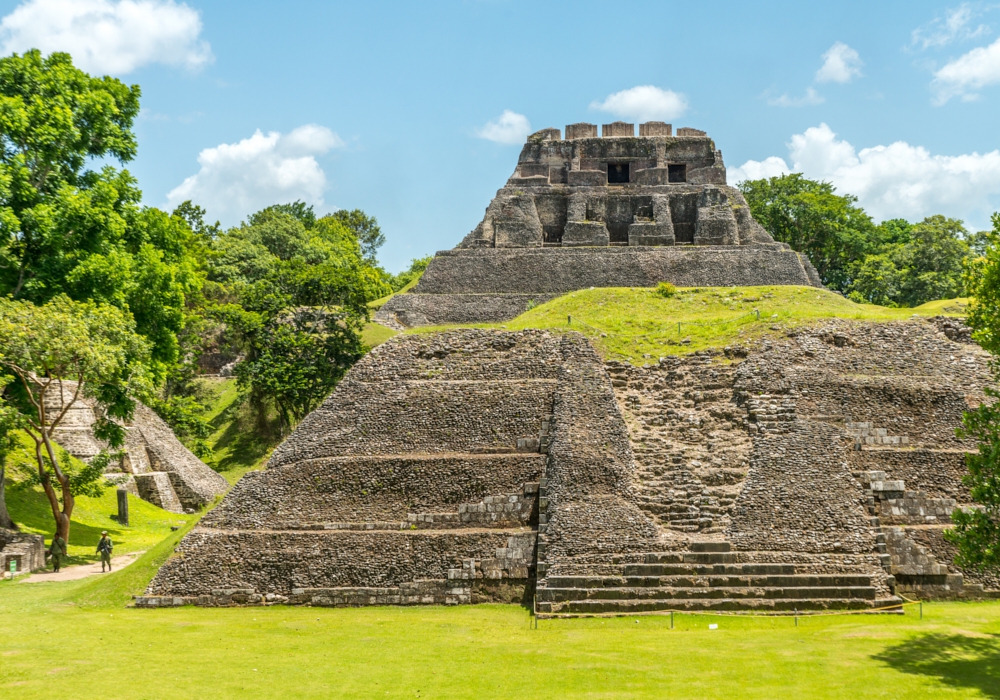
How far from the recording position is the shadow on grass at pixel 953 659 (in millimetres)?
13125

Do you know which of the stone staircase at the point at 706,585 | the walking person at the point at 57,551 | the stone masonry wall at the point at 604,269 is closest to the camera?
the stone staircase at the point at 706,585

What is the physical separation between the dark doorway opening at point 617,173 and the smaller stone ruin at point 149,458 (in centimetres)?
2421

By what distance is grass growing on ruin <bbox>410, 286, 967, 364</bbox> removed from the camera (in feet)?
85.1

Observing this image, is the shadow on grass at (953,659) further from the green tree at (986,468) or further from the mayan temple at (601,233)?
the mayan temple at (601,233)

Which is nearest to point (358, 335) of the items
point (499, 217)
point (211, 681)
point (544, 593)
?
point (499, 217)

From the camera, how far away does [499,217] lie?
131 ft

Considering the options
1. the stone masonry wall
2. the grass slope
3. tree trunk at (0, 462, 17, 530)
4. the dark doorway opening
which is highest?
the dark doorway opening

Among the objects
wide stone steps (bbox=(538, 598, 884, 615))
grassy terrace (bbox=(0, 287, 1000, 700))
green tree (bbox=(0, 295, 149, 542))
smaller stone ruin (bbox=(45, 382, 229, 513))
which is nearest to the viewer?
grassy terrace (bbox=(0, 287, 1000, 700))

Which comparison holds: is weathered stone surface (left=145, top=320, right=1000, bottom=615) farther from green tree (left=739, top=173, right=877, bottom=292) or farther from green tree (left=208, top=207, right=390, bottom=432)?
green tree (left=739, top=173, right=877, bottom=292)

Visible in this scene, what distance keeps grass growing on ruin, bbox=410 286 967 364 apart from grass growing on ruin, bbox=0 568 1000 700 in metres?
9.97

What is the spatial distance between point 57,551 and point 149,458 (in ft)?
36.3

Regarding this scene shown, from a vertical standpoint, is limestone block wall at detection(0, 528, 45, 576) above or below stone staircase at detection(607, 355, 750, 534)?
below

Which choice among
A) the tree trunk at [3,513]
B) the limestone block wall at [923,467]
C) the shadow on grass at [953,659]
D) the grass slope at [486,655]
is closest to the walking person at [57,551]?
the tree trunk at [3,513]

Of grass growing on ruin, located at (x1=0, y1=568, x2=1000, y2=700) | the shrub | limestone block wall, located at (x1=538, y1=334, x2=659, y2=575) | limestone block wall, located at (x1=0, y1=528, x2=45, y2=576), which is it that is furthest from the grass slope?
the shrub
